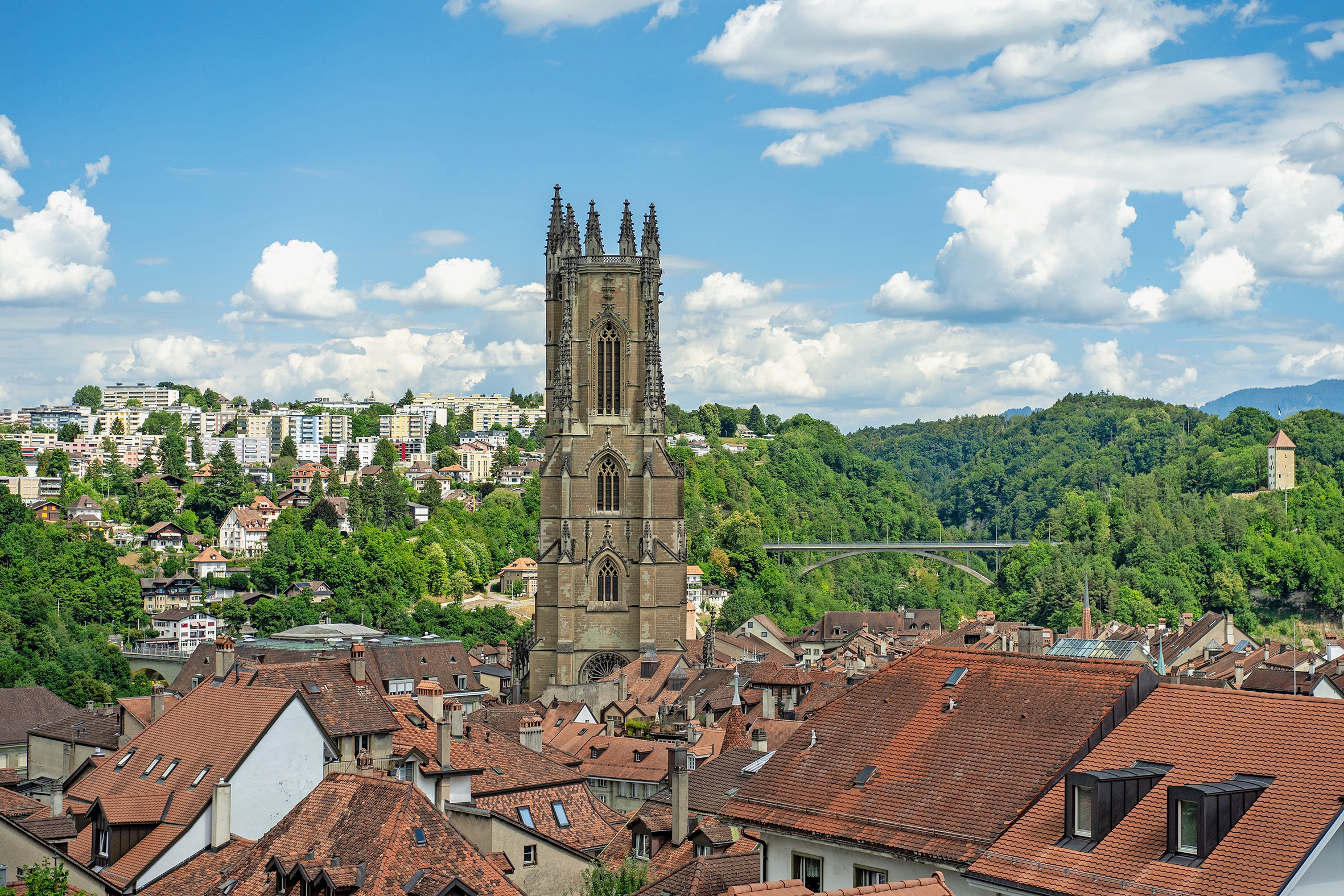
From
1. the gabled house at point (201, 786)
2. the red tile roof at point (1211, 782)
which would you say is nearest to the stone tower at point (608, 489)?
the gabled house at point (201, 786)

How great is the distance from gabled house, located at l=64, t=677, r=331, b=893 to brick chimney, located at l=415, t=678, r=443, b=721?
24.6 ft

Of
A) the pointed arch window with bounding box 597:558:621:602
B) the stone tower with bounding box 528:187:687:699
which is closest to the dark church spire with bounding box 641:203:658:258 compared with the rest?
the stone tower with bounding box 528:187:687:699

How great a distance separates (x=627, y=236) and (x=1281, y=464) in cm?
13347

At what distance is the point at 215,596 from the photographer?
479ft

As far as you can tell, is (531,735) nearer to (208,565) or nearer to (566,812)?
(566,812)

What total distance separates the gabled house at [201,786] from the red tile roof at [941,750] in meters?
11.0

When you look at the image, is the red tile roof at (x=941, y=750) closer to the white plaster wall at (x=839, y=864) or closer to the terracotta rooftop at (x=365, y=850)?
the white plaster wall at (x=839, y=864)

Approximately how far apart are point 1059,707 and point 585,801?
16886 millimetres

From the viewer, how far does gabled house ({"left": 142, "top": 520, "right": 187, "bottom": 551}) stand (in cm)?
16588

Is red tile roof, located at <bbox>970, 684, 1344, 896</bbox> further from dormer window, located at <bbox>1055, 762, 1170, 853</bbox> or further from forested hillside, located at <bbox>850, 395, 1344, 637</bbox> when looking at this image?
forested hillside, located at <bbox>850, 395, 1344, 637</bbox>

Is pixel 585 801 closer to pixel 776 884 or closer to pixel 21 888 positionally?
pixel 21 888

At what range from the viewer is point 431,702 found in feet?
132

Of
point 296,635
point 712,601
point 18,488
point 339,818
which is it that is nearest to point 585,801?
point 339,818

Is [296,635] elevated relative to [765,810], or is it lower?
lower
